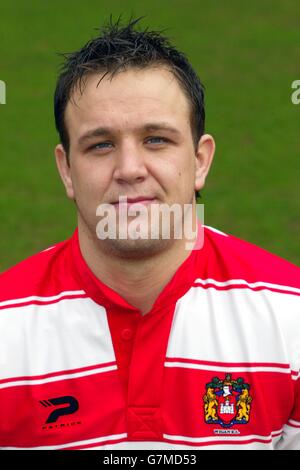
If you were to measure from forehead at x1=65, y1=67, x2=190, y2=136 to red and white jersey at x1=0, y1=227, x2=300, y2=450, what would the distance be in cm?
58

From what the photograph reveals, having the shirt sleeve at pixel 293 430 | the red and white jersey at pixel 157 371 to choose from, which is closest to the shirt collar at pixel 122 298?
the red and white jersey at pixel 157 371

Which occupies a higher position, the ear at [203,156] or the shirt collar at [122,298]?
the ear at [203,156]

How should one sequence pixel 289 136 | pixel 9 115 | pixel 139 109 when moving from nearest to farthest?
pixel 139 109, pixel 289 136, pixel 9 115

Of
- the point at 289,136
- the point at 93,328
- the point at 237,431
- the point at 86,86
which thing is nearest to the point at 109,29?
the point at 86,86

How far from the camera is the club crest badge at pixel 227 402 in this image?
344 cm

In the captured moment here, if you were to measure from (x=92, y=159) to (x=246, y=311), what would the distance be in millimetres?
793

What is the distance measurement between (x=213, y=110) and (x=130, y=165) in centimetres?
858

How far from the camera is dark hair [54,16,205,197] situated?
351 cm

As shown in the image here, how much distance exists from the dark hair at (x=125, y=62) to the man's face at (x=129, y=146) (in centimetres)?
5

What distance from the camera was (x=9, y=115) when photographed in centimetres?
1173

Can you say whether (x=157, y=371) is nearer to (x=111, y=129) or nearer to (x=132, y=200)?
(x=132, y=200)

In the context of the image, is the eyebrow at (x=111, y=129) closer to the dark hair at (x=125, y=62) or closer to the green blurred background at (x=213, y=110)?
the dark hair at (x=125, y=62)

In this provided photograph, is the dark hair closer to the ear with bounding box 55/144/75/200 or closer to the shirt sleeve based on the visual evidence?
the ear with bounding box 55/144/75/200

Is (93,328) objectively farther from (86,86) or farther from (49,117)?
(49,117)
